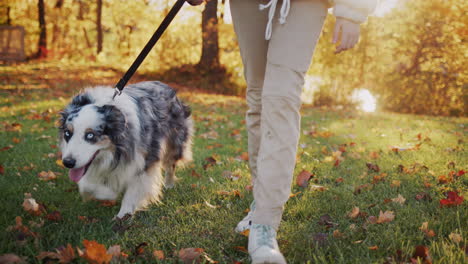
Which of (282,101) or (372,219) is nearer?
(282,101)

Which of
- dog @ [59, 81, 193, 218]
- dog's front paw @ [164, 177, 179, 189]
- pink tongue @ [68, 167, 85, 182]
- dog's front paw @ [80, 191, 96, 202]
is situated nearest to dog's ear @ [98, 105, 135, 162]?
dog @ [59, 81, 193, 218]

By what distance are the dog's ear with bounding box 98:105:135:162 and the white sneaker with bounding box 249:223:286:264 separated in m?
1.21

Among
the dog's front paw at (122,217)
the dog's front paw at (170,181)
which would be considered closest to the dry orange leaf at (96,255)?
the dog's front paw at (122,217)

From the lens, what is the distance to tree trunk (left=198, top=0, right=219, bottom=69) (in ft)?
43.4

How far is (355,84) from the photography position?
11.5 metres

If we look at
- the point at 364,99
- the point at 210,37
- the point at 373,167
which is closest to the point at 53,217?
the point at 373,167

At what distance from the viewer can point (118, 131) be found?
2662mm

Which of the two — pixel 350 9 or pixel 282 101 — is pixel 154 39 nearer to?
pixel 282 101

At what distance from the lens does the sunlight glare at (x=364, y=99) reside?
11.5 m

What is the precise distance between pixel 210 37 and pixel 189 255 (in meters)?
12.0

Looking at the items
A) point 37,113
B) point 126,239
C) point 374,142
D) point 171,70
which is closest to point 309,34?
point 126,239

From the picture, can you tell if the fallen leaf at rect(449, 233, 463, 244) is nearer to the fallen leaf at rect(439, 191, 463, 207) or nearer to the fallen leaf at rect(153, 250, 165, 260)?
the fallen leaf at rect(439, 191, 463, 207)

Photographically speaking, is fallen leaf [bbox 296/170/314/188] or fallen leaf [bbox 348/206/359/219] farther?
fallen leaf [bbox 296/170/314/188]

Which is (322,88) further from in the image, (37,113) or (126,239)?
(126,239)
